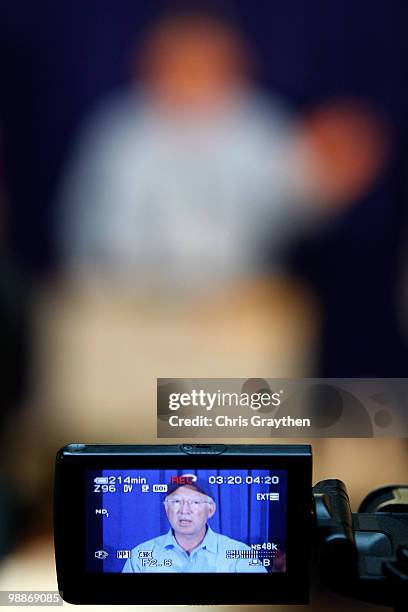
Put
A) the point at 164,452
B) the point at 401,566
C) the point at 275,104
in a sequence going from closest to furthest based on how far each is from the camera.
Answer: the point at 401,566 < the point at 164,452 < the point at 275,104

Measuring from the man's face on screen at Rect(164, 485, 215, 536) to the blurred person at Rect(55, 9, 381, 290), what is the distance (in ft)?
1.50

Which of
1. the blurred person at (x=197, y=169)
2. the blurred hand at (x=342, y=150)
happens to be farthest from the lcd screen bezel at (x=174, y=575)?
the blurred hand at (x=342, y=150)

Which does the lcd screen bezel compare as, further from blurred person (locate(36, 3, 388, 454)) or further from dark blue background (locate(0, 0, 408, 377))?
dark blue background (locate(0, 0, 408, 377))

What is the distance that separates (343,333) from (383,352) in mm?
98

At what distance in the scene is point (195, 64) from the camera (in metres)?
1.61

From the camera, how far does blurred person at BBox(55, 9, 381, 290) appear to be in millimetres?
1610

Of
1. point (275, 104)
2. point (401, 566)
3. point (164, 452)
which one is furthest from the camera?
point (275, 104)

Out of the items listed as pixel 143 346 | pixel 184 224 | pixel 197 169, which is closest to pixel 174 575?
pixel 143 346

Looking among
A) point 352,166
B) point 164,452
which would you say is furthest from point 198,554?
point 352,166

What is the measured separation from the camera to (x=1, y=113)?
1.63 m

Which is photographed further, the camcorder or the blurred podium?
the blurred podium

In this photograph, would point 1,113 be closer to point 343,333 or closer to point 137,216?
point 137,216

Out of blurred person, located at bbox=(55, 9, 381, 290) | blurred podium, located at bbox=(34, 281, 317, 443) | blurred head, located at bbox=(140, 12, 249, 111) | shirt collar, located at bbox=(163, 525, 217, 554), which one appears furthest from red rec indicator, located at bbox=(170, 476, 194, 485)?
blurred head, located at bbox=(140, 12, 249, 111)

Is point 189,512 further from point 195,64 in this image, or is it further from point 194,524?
point 195,64
